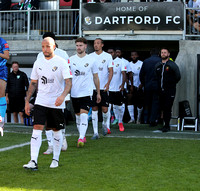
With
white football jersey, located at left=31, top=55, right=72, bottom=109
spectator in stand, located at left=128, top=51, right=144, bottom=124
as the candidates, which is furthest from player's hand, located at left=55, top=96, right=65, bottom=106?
spectator in stand, located at left=128, top=51, right=144, bottom=124

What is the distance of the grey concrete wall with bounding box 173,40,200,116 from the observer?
15.1 metres

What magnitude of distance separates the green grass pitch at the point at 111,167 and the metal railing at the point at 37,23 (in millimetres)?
7369

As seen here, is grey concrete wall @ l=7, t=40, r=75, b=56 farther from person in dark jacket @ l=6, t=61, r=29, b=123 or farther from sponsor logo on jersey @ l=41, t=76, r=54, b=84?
sponsor logo on jersey @ l=41, t=76, r=54, b=84

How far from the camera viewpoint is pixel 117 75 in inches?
540

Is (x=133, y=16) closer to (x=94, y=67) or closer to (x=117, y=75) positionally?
(x=117, y=75)

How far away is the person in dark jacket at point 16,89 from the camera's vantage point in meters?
16.2

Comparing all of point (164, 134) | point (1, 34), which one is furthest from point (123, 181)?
point (1, 34)

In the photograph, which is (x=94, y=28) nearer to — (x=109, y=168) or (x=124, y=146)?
(x=124, y=146)

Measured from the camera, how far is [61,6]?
18734mm

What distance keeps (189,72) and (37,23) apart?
5.74 metres

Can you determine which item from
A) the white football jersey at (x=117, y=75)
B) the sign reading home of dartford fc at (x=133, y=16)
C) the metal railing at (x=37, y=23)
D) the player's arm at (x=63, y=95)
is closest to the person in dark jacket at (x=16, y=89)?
the metal railing at (x=37, y=23)

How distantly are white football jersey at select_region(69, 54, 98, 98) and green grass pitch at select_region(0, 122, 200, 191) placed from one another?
3.30 feet

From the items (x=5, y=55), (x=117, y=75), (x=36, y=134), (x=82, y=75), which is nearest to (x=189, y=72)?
(x=117, y=75)

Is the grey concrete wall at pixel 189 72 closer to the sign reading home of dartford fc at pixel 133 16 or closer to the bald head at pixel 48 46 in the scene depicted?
the sign reading home of dartford fc at pixel 133 16
